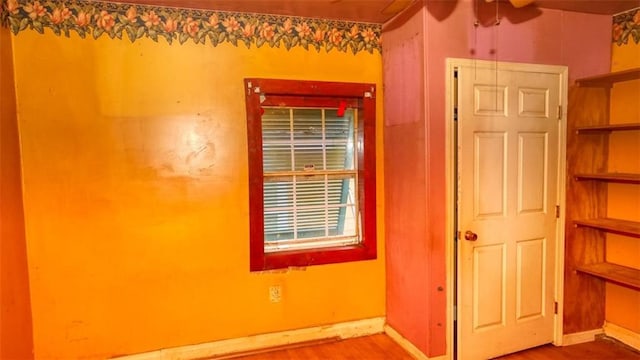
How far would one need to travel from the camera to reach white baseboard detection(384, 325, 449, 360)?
2.45 m

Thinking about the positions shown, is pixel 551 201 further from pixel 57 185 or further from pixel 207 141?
pixel 57 185

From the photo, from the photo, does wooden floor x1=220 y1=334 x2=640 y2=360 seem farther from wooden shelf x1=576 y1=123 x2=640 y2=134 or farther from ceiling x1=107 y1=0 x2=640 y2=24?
ceiling x1=107 y1=0 x2=640 y2=24

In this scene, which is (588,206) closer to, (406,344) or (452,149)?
(452,149)

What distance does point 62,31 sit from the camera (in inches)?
89.0

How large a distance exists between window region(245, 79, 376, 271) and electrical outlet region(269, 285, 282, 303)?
0.17 metres

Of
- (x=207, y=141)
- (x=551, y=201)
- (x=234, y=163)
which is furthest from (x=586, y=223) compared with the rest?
(x=207, y=141)

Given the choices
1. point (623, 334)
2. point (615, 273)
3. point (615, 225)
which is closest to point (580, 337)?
point (623, 334)

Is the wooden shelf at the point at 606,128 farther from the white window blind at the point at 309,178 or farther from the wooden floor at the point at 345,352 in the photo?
the wooden floor at the point at 345,352

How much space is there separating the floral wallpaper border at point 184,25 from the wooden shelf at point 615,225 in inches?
80.7

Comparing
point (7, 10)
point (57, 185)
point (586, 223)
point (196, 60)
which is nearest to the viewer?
point (7, 10)

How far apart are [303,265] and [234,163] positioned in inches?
36.8

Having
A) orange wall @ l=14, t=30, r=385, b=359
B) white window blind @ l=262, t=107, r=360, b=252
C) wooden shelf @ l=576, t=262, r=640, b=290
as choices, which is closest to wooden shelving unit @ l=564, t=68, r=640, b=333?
wooden shelf @ l=576, t=262, r=640, b=290

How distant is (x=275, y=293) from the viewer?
8.89 feet

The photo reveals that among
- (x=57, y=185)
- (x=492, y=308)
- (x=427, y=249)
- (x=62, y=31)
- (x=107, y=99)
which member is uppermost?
(x=62, y=31)
